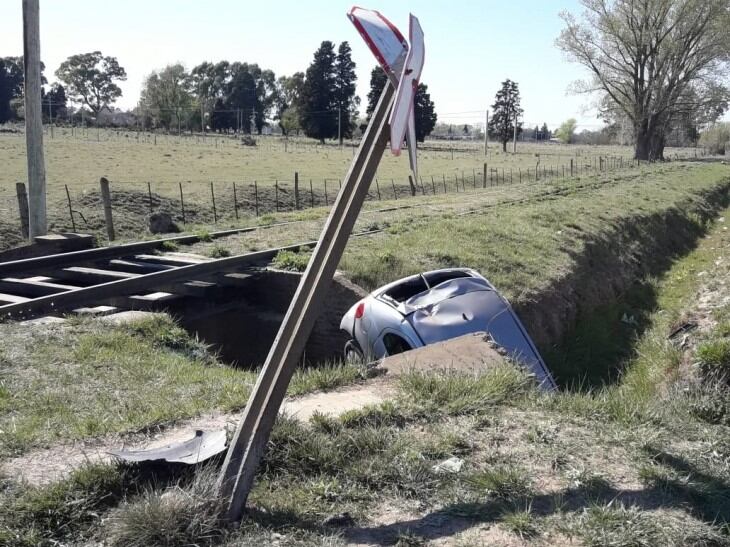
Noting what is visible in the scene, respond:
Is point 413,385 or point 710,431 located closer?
point 710,431

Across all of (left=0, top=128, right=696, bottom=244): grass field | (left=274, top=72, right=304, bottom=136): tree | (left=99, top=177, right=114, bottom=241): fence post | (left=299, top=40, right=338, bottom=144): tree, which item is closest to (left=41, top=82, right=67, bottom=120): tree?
(left=274, top=72, right=304, bottom=136): tree

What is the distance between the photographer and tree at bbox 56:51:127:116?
112000 mm

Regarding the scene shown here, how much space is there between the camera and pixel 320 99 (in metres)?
89.4

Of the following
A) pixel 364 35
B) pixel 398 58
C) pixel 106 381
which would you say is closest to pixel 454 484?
pixel 398 58

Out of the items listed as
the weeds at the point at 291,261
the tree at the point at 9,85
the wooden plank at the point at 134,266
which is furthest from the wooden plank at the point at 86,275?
the tree at the point at 9,85

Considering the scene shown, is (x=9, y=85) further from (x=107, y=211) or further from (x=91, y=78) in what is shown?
(x=107, y=211)

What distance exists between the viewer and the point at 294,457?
415 cm

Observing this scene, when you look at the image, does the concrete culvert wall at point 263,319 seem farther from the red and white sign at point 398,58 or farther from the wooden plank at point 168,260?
the red and white sign at point 398,58

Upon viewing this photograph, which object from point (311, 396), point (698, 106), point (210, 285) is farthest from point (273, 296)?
point (698, 106)

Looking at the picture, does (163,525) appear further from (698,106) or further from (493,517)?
(698,106)

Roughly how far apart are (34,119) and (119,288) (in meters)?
5.58

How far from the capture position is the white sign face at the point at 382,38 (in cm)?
367

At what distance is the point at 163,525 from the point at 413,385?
94.5 inches

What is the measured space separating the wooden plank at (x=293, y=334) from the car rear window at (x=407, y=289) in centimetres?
492
